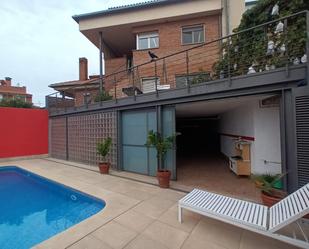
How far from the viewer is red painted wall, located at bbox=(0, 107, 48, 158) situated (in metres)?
12.8

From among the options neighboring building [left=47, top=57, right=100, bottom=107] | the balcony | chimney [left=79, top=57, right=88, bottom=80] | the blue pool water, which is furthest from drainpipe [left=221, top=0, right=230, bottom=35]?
chimney [left=79, top=57, right=88, bottom=80]

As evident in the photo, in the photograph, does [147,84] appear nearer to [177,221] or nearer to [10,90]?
[177,221]

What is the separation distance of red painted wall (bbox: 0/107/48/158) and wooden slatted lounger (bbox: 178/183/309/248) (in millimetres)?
12667

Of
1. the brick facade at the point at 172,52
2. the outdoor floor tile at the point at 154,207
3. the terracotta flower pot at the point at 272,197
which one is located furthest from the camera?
the brick facade at the point at 172,52

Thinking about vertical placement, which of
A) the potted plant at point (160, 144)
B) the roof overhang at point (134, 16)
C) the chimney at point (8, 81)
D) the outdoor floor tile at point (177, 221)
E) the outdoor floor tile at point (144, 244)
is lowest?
the outdoor floor tile at point (144, 244)

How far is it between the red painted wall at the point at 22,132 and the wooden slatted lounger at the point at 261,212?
12667mm

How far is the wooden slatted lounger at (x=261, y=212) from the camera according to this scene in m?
3.14

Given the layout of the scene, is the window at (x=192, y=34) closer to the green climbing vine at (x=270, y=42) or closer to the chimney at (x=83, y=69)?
the green climbing vine at (x=270, y=42)

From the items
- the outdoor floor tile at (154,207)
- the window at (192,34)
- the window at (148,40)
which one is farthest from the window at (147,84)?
the outdoor floor tile at (154,207)

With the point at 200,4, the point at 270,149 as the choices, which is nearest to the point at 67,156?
the point at 270,149

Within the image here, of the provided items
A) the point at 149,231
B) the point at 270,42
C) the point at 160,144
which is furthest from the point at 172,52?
the point at 149,231

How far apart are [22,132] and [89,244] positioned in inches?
486

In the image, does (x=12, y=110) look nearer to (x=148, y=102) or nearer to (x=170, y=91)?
(x=148, y=102)

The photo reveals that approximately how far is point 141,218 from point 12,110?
40.5ft
